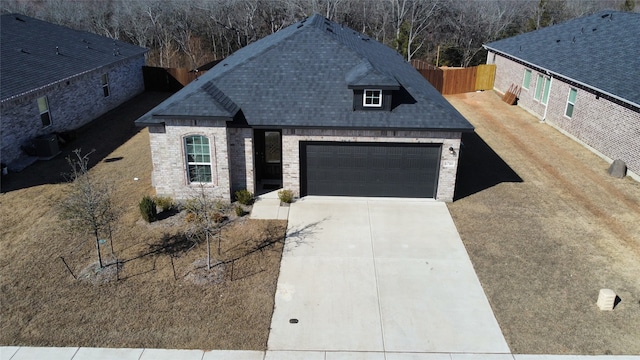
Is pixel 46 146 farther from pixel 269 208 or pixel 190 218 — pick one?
pixel 269 208

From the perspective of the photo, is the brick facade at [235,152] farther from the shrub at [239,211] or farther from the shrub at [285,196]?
the shrub at [239,211]

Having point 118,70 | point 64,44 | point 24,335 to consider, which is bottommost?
point 24,335

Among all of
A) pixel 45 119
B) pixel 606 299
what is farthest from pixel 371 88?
pixel 45 119

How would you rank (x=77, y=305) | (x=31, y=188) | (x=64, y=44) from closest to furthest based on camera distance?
(x=77, y=305) → (x=31, y=188) → (x=64, y=44)

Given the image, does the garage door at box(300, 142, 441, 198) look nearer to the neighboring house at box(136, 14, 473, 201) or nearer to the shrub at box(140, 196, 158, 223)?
the neighboring house at box(136, 14, 473, 201)

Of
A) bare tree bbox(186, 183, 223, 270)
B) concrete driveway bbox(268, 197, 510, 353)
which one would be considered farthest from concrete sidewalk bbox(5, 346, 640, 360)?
bare tree bbox(186, 183, 223, 270)

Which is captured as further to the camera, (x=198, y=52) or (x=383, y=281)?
(x=198, y=52)

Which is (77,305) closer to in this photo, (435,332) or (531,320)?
(435,332)

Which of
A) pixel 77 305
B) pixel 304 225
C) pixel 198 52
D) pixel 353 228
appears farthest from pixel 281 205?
pixel 198 52
